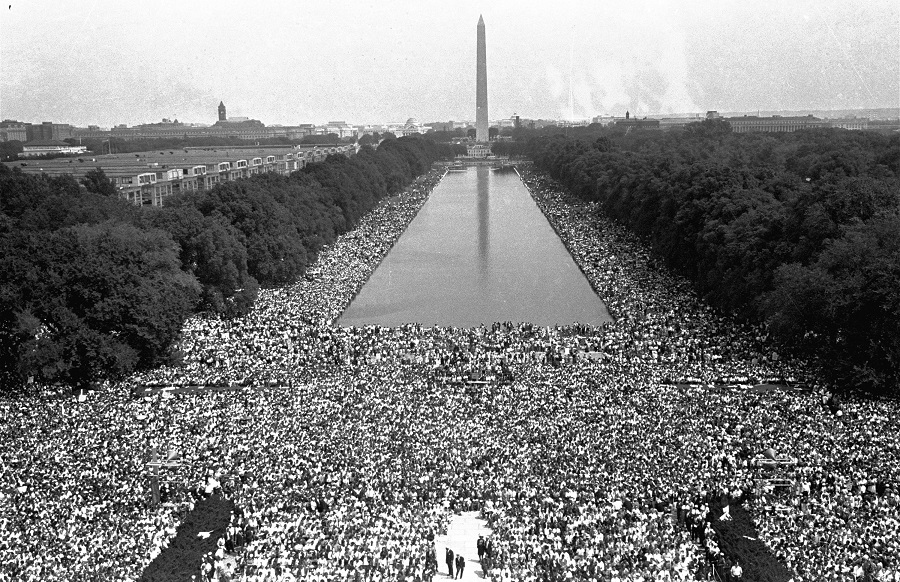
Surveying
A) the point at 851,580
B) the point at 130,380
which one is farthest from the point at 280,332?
the point at 851,580

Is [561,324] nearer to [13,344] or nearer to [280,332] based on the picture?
[280,332]

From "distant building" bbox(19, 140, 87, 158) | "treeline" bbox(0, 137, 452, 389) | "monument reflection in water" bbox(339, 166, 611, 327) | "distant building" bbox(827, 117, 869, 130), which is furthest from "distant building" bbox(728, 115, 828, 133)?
"treeline" bbox(0, 137, 452, 389)

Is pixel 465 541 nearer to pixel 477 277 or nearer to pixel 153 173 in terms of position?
pixel 477 277

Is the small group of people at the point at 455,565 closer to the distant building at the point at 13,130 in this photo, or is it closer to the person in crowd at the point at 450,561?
the person in crowd at the point at 450,561

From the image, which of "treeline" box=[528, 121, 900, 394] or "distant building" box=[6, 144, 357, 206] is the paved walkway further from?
"distant building" box=[6, 144, 357, 206]

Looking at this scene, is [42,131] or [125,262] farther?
[42,131]

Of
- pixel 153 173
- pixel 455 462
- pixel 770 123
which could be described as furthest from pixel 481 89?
pixel 455 462
